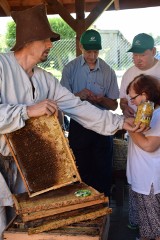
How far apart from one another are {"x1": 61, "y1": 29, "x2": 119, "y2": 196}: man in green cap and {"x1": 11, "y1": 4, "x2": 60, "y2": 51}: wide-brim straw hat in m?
1.74

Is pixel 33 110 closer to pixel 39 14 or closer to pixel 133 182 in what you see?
pixel 39 14

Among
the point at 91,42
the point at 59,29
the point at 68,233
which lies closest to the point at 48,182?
the point at 68,233

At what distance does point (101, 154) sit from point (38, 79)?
1.93 metres

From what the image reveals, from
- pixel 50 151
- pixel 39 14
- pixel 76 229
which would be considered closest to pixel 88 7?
pixel 39 14

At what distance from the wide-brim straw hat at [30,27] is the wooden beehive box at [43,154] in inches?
23.9

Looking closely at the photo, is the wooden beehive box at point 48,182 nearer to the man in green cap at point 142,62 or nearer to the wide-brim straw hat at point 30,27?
the wide-brim straw hat at point 30,27

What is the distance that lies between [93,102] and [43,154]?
1961 mm

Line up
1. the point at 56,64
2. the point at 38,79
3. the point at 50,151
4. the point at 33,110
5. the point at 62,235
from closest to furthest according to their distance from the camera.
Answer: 1. the point at 62,235
2. the point at 33,110
3. the point at 50,151
4. the point at 38,79
5. the point at 56,64

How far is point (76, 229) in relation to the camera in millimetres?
2246

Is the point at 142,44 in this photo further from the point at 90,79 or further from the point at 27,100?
the point at 27,100

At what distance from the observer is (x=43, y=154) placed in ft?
8.39

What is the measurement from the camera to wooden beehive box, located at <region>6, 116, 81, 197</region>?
8.11ft

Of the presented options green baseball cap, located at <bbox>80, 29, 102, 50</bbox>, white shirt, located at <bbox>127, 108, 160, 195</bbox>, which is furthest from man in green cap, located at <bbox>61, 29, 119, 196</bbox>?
white shirt, located at <bbox>127, 108, 160, 195</bbox>

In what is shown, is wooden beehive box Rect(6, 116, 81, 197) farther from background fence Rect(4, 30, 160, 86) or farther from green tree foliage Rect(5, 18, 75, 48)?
green tree foliage Rect(5, 18, 75, 48)
